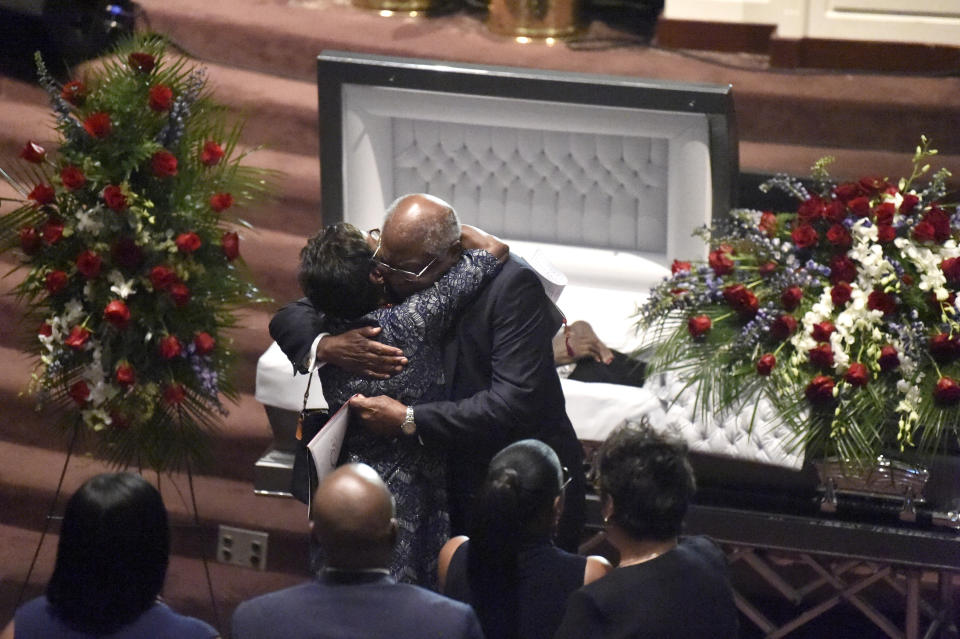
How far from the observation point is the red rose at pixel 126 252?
11.0 ft

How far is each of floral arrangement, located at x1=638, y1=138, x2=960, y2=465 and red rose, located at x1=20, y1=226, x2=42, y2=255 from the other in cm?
153

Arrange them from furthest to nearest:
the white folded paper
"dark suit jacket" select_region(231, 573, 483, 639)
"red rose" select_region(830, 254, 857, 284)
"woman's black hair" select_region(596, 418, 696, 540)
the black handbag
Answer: "red rose" select_region(830, 254, 857, 284)
the black handbag
the white folded paper
"woman's black hair" select_region(596, 418, 696, 540)
"dark suit jacket" select_region(231, 573, 483, 639)

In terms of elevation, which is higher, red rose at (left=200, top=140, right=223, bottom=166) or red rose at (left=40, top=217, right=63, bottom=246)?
red rose at (left=200, top=140, right=223, bottom=166)

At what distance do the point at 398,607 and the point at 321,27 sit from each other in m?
4.25

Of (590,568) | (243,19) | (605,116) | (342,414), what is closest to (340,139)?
(605,116)

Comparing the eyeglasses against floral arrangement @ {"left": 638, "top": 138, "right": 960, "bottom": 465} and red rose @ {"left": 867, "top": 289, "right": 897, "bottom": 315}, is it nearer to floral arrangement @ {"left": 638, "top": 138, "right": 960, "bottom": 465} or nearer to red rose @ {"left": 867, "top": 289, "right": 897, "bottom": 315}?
floral arrangement @ {"left": 638, "top": 138, "right": 960, "bottom": 465}

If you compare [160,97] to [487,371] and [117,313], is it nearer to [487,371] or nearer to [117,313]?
[117,313]

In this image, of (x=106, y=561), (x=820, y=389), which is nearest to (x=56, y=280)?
(x=106, y=561)

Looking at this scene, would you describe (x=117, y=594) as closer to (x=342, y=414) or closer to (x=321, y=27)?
(x=342, y=414)

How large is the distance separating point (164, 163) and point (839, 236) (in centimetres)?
160

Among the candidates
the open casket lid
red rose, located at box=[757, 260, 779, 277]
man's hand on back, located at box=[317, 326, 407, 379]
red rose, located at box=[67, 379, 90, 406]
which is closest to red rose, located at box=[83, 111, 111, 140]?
red rose, located at box=[67, 379, 90, 406]

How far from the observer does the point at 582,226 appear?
433 cm

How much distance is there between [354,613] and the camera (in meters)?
2.14

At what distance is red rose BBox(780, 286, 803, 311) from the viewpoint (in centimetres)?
347
